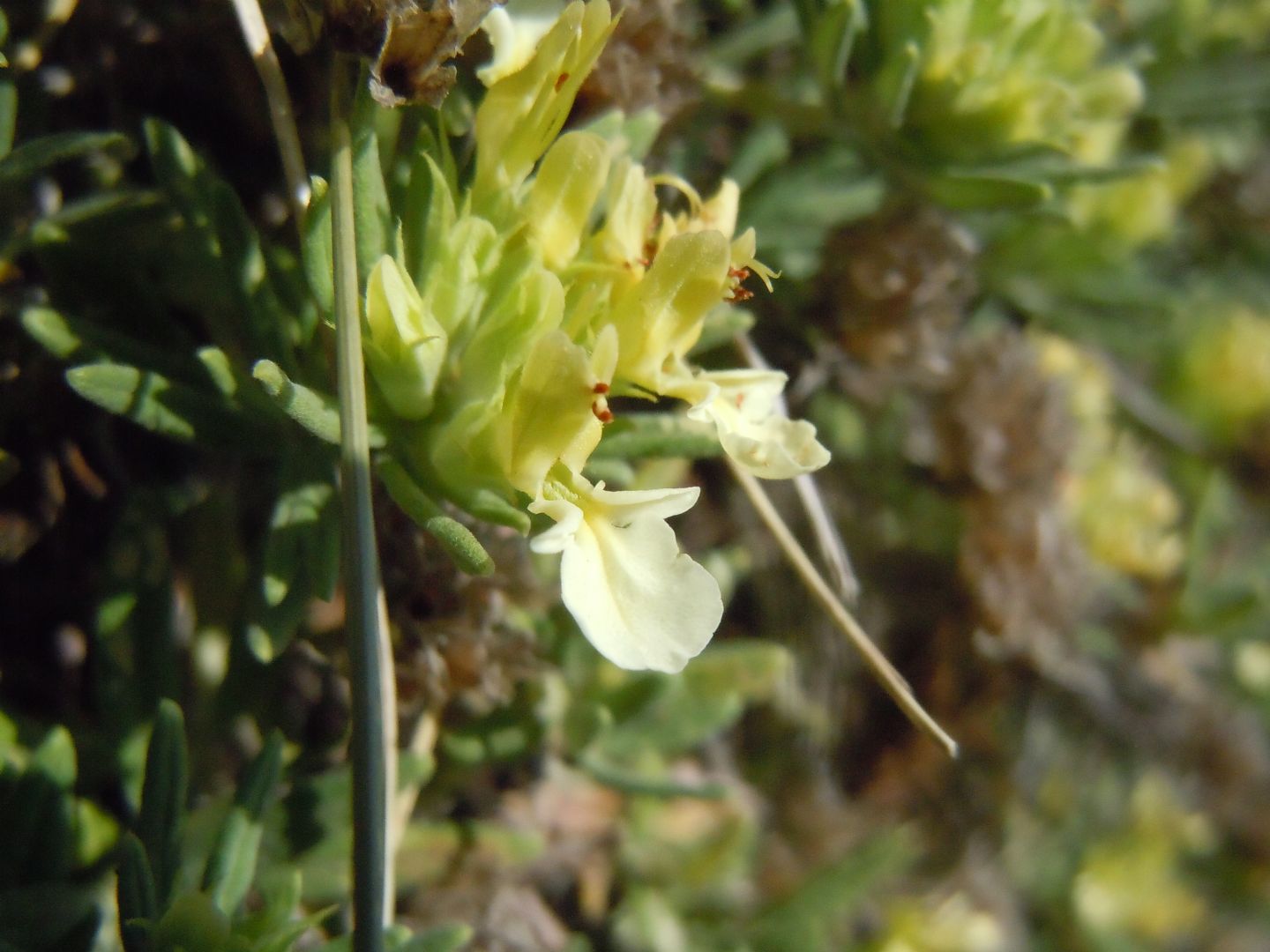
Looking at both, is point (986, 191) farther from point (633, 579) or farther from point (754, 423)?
point (633, 579)

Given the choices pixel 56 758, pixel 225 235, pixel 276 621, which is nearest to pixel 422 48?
pixel 225 235

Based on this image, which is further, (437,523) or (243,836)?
(243,836)

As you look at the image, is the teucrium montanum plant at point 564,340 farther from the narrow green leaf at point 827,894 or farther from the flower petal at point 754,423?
the narrow green leaf at point 827,894

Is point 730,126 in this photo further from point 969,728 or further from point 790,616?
point 969,728

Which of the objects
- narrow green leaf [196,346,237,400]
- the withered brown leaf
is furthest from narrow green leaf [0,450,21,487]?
Result: the withered brown leaf

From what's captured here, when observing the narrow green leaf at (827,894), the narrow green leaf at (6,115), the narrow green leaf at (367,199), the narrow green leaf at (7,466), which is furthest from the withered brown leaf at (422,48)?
the narrow green leaf at (827,894)
